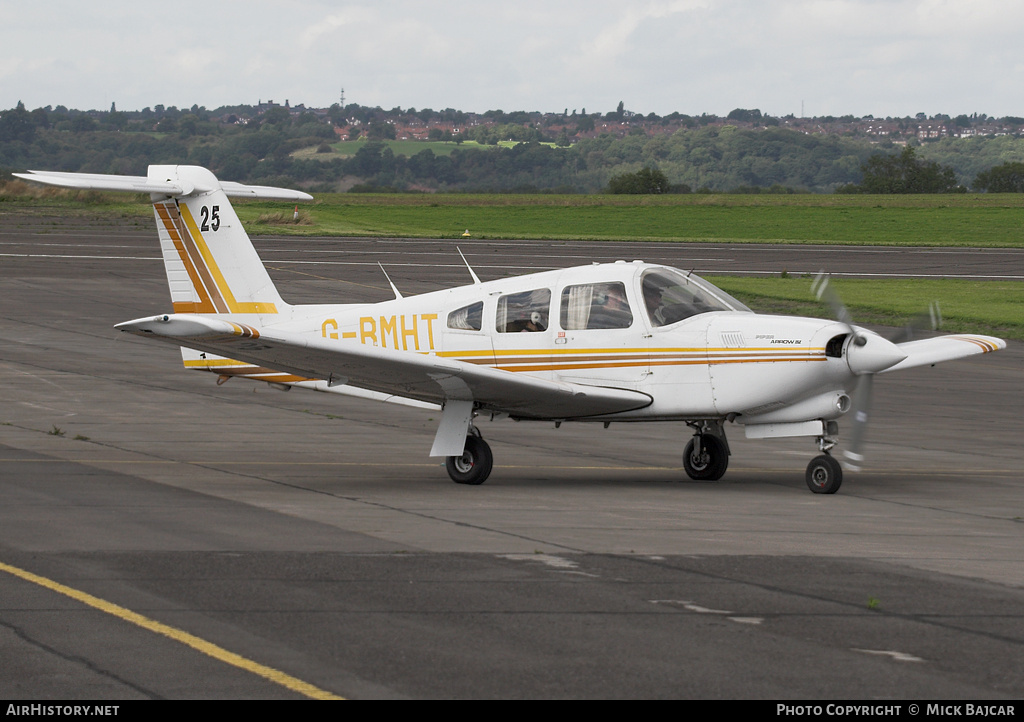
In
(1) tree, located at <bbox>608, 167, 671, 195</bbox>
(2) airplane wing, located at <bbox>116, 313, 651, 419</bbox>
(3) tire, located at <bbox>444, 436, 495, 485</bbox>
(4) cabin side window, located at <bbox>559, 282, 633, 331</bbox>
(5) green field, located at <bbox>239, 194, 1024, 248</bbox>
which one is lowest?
(3) tire, located at <bbox>444, 436, 495, 485</bbox>

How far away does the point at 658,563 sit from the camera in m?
9.72

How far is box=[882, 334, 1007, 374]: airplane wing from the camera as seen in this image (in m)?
14.0

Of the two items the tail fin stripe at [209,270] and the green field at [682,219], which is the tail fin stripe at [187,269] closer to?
the tail fin stripe at [209,270]

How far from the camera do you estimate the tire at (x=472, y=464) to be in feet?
45.8

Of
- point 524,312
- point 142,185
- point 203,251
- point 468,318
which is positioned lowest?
point 468,318

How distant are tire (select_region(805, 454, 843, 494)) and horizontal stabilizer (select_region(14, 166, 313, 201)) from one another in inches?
283

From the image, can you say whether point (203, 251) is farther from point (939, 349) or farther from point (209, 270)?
point (939, 349)

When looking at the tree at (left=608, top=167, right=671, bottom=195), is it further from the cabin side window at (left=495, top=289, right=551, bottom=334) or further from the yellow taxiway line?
the yellow taxiway line

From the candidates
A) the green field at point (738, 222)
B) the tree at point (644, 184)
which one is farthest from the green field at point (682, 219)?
the tree at point (644, 184)

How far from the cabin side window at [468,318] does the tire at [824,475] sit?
4053 mm

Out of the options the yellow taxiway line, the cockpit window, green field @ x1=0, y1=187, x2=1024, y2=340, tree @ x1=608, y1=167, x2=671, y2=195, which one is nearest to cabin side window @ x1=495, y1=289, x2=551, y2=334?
the cockpit window

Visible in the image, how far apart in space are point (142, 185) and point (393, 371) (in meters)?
4.15

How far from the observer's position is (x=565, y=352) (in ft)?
46.8

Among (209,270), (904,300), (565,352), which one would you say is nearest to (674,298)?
(565,352)
